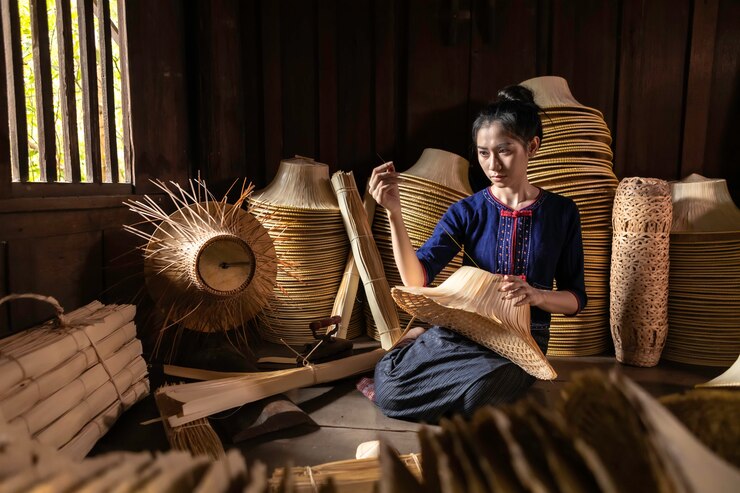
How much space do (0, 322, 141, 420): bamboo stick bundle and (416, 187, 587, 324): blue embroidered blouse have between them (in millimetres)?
1368

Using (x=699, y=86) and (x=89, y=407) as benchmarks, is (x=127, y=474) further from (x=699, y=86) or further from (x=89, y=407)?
(x=699, y=86)

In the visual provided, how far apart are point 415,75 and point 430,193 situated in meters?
1.00

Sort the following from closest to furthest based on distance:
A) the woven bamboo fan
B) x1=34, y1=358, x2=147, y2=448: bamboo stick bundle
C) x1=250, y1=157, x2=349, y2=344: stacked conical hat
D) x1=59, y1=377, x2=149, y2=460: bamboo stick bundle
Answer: x1=34, y1=358, x2=147, y2=448: bamboo stick bundle, x1=59, y1=377, x2=149, y2=460: bamboo stick bundle, the woven bamboo fan, x1=250, y1=157, x2=349, y2=344: stacked conical hat

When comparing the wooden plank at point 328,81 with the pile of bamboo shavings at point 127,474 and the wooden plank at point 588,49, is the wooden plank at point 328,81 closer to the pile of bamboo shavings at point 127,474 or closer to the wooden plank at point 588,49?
the wooden plank at point 588,49

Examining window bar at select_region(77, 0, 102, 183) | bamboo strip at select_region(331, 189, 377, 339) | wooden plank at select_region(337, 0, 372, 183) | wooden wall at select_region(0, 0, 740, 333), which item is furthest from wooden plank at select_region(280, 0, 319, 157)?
window bar at select_region(77, 0, 102, 183)

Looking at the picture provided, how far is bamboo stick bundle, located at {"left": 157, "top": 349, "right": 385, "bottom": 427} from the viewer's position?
1.97 meters

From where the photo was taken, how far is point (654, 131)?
360 centimetres

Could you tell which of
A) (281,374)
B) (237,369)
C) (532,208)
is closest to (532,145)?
(532,208)

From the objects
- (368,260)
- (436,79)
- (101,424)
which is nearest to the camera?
(101,424)

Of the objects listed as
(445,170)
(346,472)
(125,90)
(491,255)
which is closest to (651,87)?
(445,170)

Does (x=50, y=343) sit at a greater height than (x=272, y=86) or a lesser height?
lesser

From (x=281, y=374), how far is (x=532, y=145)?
1487 mm

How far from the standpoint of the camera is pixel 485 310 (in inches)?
78.0

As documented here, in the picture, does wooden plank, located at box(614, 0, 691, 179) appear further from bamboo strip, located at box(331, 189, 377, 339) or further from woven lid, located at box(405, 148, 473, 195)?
bamboo strip, located at box(331, 189, 377, 339)
